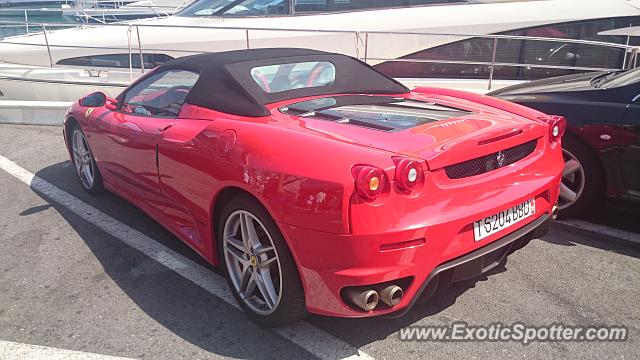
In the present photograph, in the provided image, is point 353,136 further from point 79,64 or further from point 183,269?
point 79,64

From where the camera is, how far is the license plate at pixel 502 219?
101 inches

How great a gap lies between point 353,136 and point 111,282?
1.89 metres

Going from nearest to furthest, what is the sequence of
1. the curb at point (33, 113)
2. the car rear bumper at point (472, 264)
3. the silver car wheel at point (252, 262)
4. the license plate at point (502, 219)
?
the car rear bumper at point (472, 264) < the license plate at point (502, 219) < the silver car wheel at point (252, 262) < the curb at point (33, 113)

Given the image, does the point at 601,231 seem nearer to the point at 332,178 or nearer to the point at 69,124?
the point at 332,178

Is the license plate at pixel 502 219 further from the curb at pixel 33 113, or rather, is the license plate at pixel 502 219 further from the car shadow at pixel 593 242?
the curb at pixel 33 113

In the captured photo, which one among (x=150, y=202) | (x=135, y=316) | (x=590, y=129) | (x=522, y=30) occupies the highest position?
(x=522, y=30)

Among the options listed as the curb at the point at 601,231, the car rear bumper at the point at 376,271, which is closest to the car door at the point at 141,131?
the car rear bumper at the point at 376,271

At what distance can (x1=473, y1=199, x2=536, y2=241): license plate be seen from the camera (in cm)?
256

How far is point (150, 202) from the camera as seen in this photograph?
383 centimetres

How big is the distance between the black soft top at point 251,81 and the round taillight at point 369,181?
0.99m

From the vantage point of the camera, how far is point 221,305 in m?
3.13

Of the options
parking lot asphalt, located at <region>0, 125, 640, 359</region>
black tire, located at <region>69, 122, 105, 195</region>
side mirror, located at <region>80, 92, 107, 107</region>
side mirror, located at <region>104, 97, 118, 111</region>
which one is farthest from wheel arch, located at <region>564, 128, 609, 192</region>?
black tire, located at <region>69, 122, 105, 195</region>

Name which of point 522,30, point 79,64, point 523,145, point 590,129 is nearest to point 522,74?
point 522,30

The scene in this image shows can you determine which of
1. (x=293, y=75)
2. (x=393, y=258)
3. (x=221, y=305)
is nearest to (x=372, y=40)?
(x=293, y=75)
